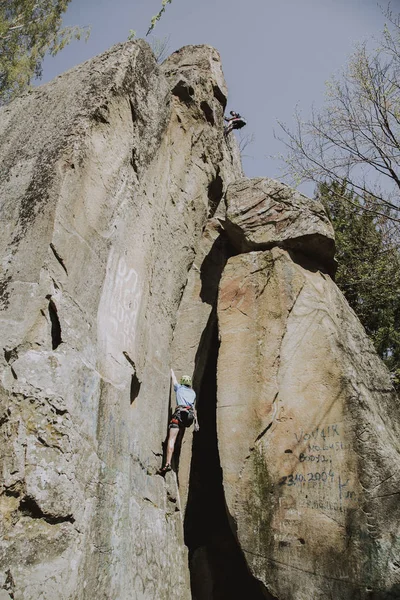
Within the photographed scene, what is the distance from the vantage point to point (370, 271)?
11.1 meters

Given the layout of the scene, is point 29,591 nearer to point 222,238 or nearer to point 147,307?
point 147,307

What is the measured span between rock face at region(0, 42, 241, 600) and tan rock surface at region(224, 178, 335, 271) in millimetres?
1006

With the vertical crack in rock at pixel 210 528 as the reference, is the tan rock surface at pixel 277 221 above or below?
above

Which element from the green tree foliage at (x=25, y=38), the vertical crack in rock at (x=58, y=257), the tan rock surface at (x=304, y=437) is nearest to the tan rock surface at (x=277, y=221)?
the tan rock surface at (x=304, y=437)

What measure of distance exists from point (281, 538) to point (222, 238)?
17.4 feet

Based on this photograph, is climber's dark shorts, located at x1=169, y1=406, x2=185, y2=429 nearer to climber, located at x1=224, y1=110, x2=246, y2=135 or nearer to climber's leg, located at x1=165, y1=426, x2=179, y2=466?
climber's leg, located at x1=165, y1=426, x2=179, y2=466

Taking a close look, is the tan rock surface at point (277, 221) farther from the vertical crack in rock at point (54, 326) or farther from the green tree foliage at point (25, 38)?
the green tree foliage at point (25, 38)

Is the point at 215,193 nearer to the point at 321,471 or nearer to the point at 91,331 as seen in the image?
the point at 91,331

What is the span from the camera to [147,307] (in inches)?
276

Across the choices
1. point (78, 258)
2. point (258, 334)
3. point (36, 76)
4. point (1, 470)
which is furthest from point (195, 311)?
point (36, 76)

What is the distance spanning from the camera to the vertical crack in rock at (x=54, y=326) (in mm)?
4660

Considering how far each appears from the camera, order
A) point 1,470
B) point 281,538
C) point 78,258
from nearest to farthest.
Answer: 1. point 1,470
2. point 78,258
3. point 281,538

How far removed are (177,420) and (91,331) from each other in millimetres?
2124

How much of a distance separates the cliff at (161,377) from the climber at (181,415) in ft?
0.64
